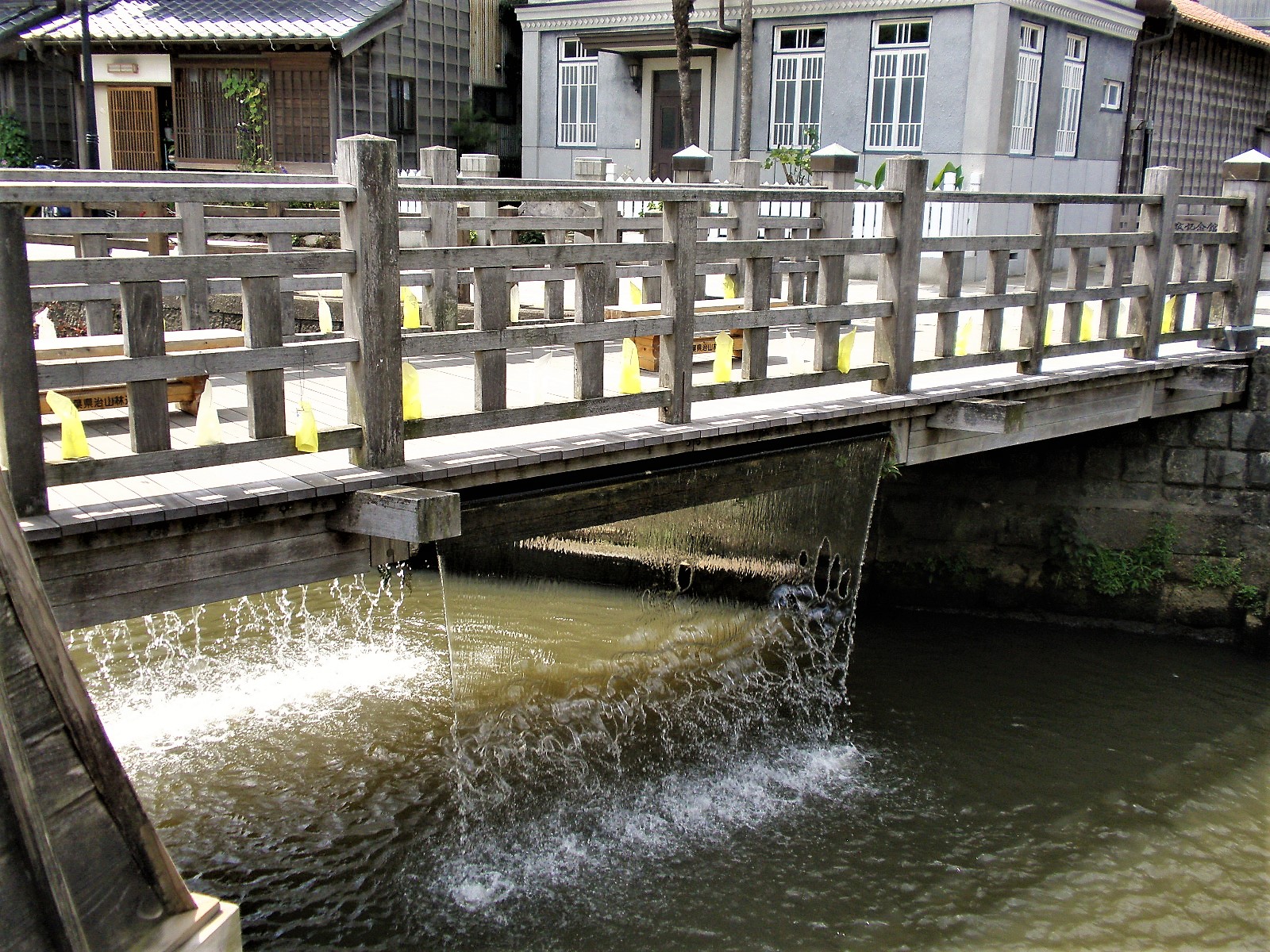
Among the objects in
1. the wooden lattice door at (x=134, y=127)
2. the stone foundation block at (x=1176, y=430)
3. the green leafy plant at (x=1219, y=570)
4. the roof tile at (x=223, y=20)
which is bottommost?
the green leafy plant at (x=1219, y=570)

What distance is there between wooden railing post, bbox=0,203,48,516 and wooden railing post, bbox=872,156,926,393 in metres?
4.45

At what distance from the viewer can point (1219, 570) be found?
945 cm

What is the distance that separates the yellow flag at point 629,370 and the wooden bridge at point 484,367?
0.05 feet

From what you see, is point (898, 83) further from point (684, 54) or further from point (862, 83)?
point (684, 54)

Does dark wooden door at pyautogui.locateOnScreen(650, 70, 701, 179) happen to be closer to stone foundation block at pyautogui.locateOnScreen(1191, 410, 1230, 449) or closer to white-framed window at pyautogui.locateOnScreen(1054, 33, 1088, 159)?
white-framed window at pyautogui.locateOnScreen(1054, 33, 1088, 159)

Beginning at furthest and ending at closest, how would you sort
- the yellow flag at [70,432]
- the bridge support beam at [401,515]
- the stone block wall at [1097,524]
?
1. the stone block wall at [1097,524]
2. the bridge support beam at [401,515]
3. the yellow flag at [70,432]

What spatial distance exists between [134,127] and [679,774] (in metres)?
19.5

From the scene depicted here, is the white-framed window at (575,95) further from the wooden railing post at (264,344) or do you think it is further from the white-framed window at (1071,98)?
the wooden railing post at (264,344)

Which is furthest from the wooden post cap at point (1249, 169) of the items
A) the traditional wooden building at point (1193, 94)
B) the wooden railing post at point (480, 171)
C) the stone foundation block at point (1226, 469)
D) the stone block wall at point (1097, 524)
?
the traditional wooden building at point (1193, 94)

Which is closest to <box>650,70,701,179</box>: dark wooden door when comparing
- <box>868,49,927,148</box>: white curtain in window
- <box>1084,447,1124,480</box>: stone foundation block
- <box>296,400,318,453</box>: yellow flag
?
<box>868,49,927,148</box>: white curtain in window

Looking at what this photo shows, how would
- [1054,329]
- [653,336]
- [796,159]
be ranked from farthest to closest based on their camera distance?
[796,159] < [1054,329] < [653,336]

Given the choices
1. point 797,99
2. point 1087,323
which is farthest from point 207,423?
point 797,99

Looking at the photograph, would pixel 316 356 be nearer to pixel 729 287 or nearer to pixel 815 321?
pixel 815 321

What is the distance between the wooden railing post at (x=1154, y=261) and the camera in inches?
345
